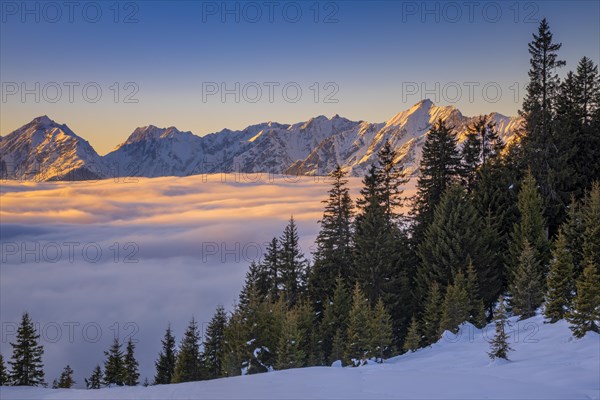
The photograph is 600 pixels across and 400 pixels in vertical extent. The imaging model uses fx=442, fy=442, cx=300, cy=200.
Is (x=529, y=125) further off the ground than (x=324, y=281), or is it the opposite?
(x=529, y=125)

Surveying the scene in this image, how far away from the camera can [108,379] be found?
5788 cm

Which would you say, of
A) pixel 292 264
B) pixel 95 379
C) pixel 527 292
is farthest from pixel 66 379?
pixel 527 292

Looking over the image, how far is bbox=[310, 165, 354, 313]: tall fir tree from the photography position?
157ft

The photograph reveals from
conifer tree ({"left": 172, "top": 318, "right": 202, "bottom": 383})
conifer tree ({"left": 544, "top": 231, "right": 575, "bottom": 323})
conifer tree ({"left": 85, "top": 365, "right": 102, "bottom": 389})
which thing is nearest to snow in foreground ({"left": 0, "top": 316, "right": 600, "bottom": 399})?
conifer tree ({"left": 544, "top": 231, "right": 575, "bottom": 323})

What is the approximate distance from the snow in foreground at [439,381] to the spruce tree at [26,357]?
4026cm

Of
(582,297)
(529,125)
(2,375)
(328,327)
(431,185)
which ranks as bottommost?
(2,375)

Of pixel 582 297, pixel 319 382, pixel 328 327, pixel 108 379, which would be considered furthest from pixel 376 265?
pixel 108 379

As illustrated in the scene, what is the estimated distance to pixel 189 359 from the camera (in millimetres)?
57000

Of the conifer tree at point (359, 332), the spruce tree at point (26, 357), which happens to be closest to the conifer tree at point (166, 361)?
the spruce tree at point (26, 357)

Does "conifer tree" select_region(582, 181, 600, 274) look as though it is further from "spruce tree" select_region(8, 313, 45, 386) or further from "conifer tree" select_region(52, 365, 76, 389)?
"conifer tree" select_region(52, 365, 76, 389)

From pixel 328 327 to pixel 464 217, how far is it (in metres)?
15.7

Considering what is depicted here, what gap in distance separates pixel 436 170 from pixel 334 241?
1337cm

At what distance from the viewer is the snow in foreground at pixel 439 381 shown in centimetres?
1284

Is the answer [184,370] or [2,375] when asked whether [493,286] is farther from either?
[2,375]
